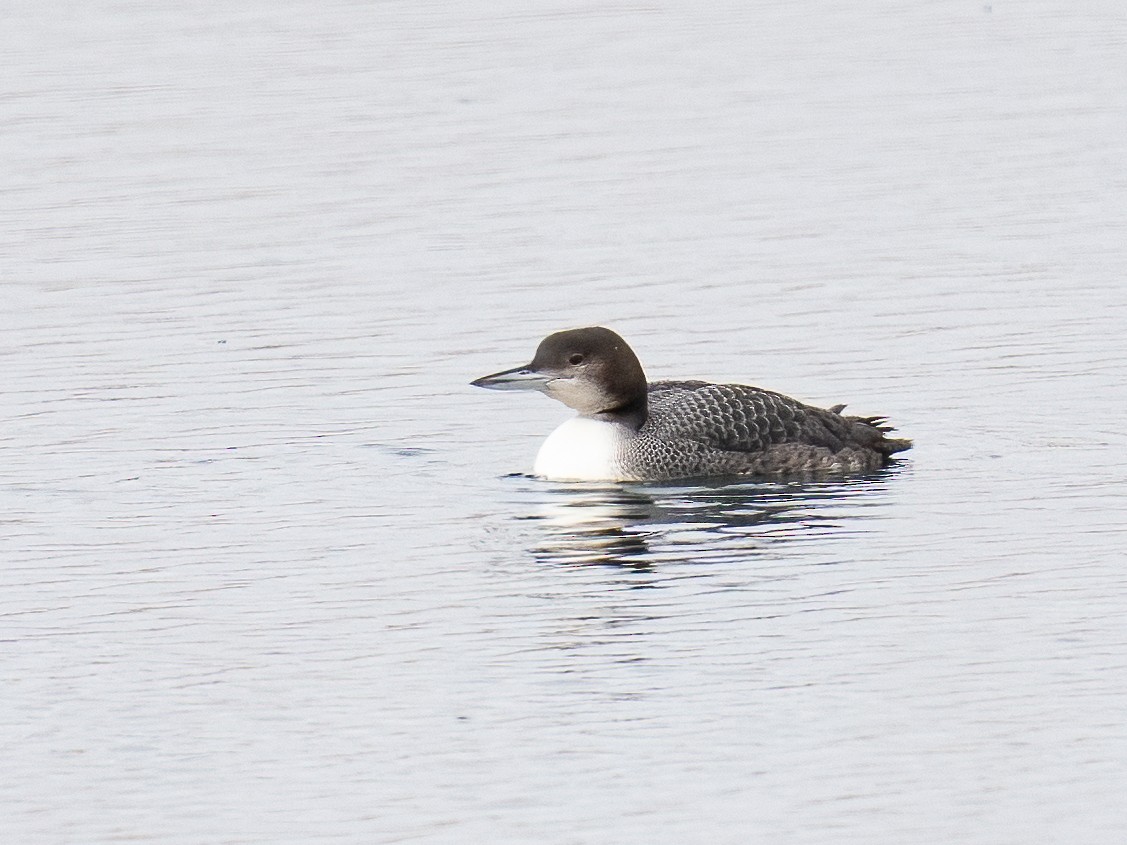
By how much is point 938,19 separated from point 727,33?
9.90 ft

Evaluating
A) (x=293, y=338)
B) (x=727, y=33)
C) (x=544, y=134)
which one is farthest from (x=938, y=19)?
(x=293, y=338)

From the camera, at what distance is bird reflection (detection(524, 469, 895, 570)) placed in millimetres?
10984

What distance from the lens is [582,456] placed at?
12.7 m

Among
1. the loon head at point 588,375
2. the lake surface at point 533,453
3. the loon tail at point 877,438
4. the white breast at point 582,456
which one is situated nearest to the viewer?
the lake surface at point 533,453

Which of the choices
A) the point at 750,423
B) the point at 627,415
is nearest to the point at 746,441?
the point at 750,423

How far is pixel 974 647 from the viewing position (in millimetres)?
9148

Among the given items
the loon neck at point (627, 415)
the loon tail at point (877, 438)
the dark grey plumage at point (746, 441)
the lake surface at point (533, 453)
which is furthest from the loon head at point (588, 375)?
the loon tail at point (877, 438)

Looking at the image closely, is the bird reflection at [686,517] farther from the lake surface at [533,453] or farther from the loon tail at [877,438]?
the loon tail at [877,438]

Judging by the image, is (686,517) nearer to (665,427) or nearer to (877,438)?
(665,427)

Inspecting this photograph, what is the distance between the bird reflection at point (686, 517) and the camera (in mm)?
10984

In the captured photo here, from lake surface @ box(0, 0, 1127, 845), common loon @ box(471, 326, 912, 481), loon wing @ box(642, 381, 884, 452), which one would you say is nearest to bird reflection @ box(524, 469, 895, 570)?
lake surface @ box(0, 0, 1127, 845)

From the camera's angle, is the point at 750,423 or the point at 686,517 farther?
the point at 750,423

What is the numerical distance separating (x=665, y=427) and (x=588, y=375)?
49 cm

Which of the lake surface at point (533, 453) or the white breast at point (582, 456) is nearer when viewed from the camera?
the lake surface at point (533, 453)
